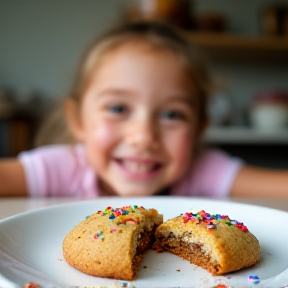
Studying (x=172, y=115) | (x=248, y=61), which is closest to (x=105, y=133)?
(x=172, y=115)

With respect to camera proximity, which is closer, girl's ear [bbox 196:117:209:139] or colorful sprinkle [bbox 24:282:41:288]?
colorful sprinkle [bbox 24:282:41:288]

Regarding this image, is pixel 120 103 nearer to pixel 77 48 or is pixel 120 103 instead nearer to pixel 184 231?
pixel 184 231

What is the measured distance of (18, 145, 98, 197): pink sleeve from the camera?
4.06 ft

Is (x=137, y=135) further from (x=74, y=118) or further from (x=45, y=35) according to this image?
(x=45, y=35)

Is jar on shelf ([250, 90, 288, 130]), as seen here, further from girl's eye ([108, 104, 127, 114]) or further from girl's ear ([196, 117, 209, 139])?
girl's eye ([108, 104, 127, 114])

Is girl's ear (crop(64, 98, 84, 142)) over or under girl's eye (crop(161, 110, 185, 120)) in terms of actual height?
under

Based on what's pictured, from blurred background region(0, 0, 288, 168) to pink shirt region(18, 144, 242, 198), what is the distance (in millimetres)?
898

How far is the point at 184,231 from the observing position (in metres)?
0.52

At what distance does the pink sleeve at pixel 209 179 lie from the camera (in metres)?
1.33

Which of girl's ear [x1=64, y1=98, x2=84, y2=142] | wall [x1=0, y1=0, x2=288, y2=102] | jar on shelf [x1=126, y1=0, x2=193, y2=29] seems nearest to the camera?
girl's ear [x1=64, y1=98, x2=84, y2=142]

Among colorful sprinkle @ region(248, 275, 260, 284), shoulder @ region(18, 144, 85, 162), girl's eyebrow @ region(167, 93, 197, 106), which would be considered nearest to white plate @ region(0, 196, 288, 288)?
colorful sprinkle @ region(248, 275, 260, 284)

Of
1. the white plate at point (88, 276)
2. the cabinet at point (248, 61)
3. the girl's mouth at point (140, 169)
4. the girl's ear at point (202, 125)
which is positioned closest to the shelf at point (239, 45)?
the cabinet at point (248, 61)

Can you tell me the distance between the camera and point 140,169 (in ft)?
3.80

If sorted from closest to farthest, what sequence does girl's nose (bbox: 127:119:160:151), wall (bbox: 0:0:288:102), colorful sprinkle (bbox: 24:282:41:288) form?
colorful sprinkle (bbox: 24:282:41:288)
girl's nose (bbox: 127:119:160:151)
wall (bbox: 0:0:288:102)
